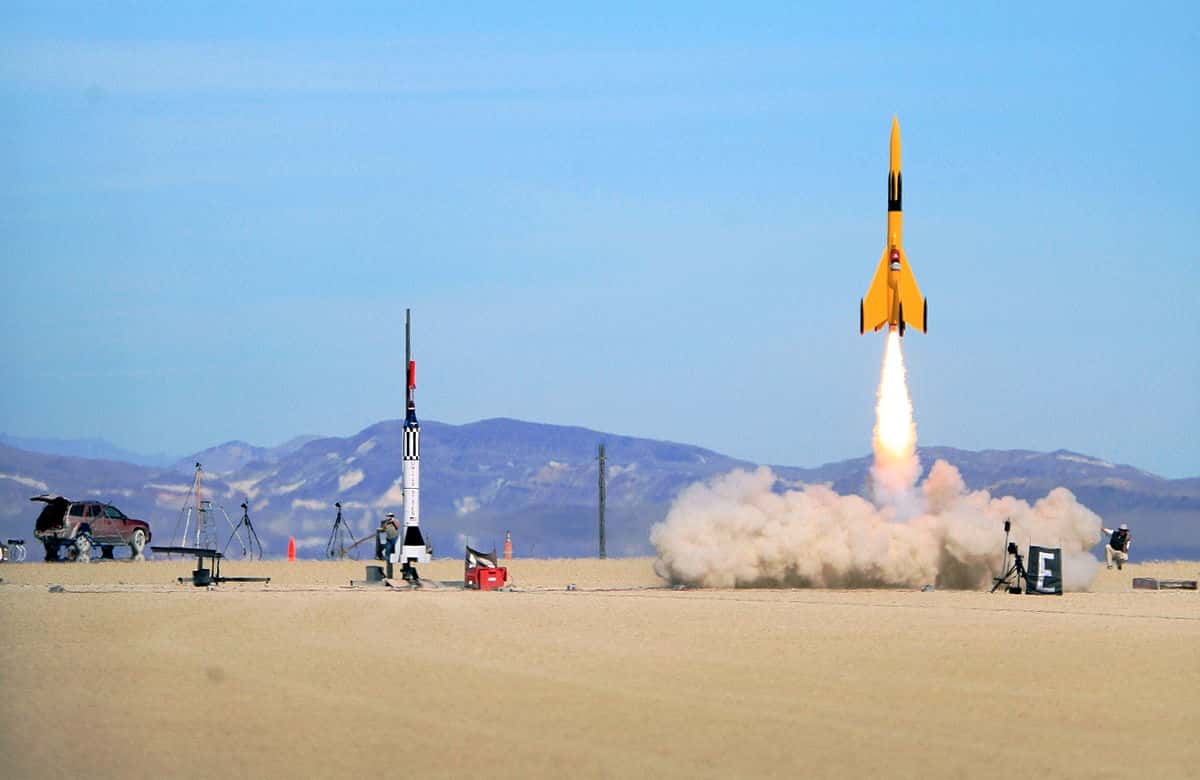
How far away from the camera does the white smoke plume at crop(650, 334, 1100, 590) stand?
3859 cm

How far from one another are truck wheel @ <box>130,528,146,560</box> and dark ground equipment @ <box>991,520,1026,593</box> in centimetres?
2562

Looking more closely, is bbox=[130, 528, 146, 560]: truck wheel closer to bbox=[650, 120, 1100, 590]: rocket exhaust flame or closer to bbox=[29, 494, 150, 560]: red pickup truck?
bbox=[29, 494, 150, 560]: red pickup truck

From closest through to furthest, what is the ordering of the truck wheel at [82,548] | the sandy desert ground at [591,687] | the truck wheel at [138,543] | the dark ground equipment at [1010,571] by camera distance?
the sandy desert ground at [591,687] < the dark ground equipment at [1010,571] < the truck wheel at [82,548] < the truck wheel at [138,543]

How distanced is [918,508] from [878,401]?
2.73 m

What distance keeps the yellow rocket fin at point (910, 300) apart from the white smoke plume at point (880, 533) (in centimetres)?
57

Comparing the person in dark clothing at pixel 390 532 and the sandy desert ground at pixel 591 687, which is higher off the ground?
the person in dark clothing at pixel 390 532

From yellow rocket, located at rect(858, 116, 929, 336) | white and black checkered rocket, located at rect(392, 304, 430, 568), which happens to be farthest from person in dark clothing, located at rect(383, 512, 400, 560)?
yellow rocket, located at rect(858, 116, 929, 336)

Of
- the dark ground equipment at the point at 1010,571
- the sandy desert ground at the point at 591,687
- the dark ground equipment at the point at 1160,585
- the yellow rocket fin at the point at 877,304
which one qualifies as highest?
the yellow rocket fin at the point at 877,304

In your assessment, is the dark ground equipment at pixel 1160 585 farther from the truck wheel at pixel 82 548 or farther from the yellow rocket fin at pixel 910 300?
the truck wheel at pixel 82 548

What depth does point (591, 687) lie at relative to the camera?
774 inches

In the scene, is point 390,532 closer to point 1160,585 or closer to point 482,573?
point 482,573

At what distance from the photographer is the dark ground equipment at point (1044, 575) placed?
3622 centimetres

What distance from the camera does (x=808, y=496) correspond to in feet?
131

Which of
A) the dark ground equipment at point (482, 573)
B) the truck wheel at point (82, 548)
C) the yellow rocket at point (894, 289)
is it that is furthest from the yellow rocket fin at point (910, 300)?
the truck wheel at point (82, 548)
